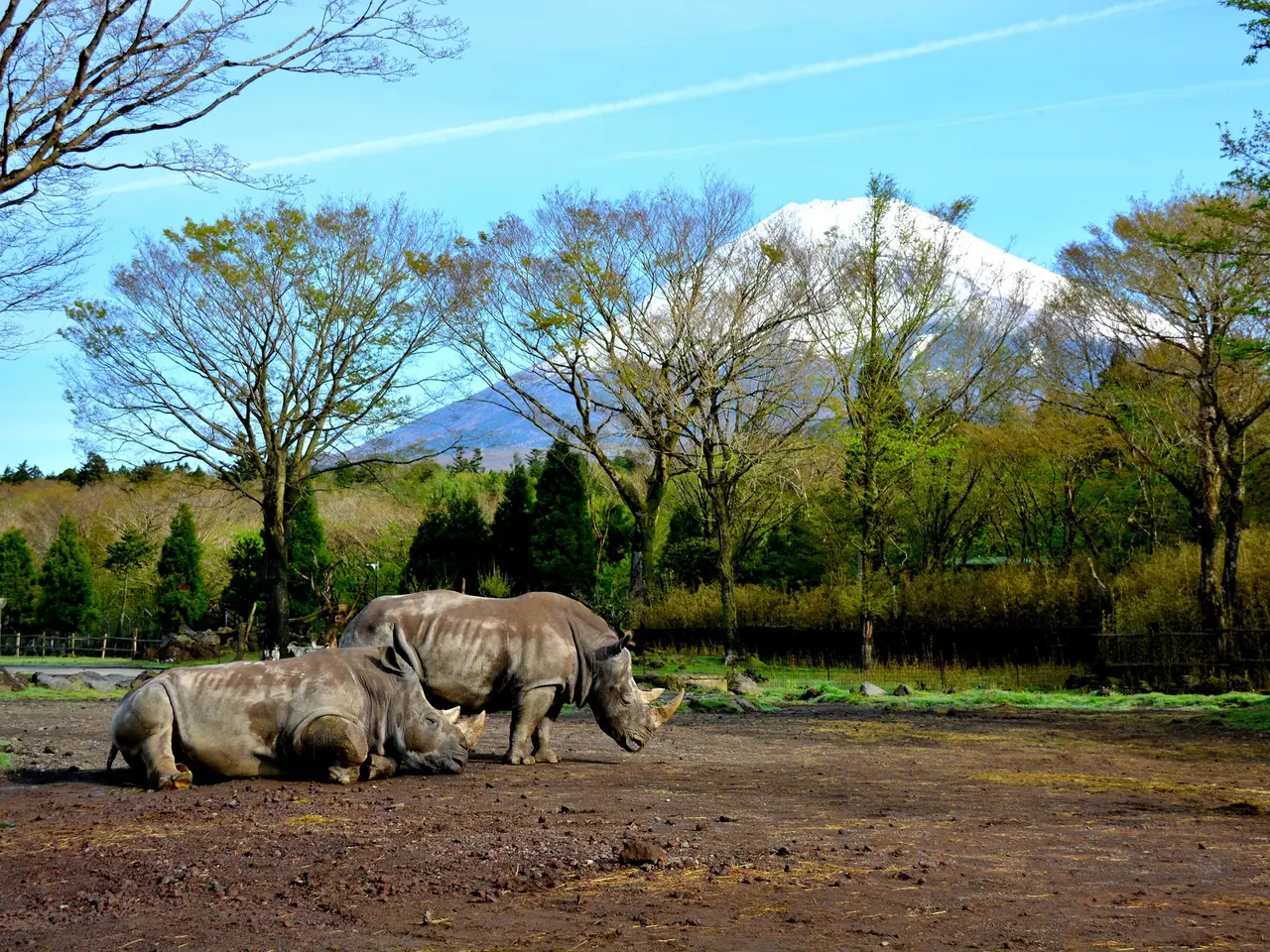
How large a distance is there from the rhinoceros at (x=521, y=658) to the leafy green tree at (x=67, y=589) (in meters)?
48.8

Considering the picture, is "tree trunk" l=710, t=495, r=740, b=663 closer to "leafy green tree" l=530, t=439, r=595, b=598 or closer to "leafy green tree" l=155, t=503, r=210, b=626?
"leafy green tree" l=530, t=439, r=595, b=598

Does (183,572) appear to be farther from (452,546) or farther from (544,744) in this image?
(544,744)

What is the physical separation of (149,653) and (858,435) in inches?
1141

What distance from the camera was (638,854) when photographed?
7039mm

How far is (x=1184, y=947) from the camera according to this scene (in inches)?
213

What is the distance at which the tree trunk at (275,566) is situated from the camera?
37.5 meters

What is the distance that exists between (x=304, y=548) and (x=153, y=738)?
4306 cm

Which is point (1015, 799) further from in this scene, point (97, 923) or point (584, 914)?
point (97, 923)

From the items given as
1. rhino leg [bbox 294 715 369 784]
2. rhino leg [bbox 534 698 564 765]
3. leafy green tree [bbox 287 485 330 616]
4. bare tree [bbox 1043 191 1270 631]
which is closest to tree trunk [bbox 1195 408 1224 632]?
bare tree [bbox 1043 191 1270 631]

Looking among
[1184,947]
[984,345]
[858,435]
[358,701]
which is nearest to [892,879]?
[1184,947]

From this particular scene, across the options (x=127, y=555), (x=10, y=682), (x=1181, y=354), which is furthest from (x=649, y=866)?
(x=127, y=555)

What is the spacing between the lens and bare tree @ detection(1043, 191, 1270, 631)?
89.6ft

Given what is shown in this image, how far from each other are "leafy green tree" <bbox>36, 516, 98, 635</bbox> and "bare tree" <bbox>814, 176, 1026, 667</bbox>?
3497 cm

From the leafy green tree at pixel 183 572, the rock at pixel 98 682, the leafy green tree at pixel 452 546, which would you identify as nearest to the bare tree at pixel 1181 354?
the rock at pixel 98 682
